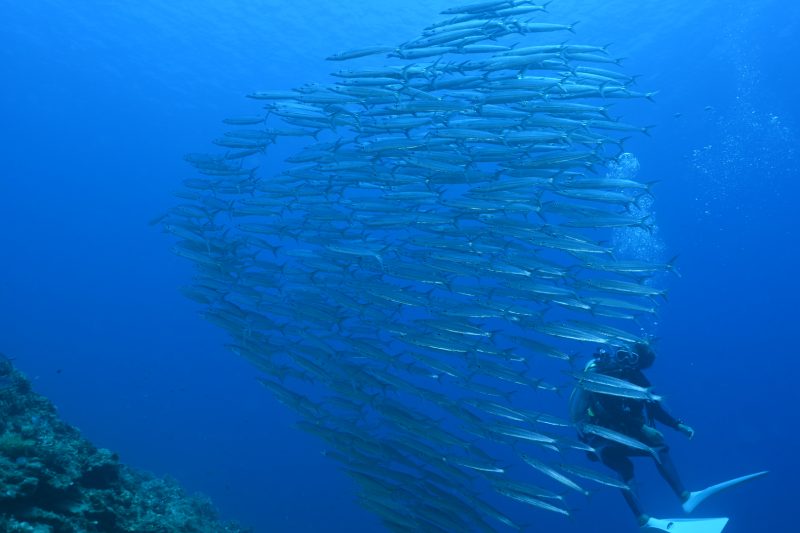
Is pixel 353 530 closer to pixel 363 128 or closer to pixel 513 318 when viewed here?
pixel 513 318

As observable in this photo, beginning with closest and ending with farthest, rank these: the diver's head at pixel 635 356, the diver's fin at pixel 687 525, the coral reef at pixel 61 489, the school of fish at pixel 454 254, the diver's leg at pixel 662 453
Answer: the coral reef at pixel 61 489 < the diver's fin at pixel 687 525 < the diver's head at pixel 635 356 < the diver's leg at pixel 662 453 < the school of fish at pixel 454 254

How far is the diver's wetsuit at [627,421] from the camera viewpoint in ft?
22.6

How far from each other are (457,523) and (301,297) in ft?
13.4

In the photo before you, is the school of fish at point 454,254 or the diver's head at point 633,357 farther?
the school of fish at point 454,254

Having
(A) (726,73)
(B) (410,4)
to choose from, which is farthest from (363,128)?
(A) (726,73)

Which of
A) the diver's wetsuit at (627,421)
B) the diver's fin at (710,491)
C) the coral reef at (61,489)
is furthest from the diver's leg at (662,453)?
Answer: the coral reef at (61,489)

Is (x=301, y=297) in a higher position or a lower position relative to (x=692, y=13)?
lower

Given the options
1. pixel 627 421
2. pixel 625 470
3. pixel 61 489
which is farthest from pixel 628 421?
pixel 61 489

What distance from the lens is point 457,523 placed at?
7.43m

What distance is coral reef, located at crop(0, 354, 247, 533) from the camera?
325cm

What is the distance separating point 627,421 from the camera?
694 centimetres

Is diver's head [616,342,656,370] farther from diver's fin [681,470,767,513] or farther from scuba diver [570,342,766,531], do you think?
diver's fin [681,470,767,513]

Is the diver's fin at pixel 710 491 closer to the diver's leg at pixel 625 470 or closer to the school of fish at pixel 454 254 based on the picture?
the diver's leg at pixel 625 470

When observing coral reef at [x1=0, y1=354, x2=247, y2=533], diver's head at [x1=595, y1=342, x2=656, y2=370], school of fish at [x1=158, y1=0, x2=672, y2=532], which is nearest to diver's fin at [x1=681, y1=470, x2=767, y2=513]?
school of fish at [x1=158, y1=0, x2=672, y2=532]
